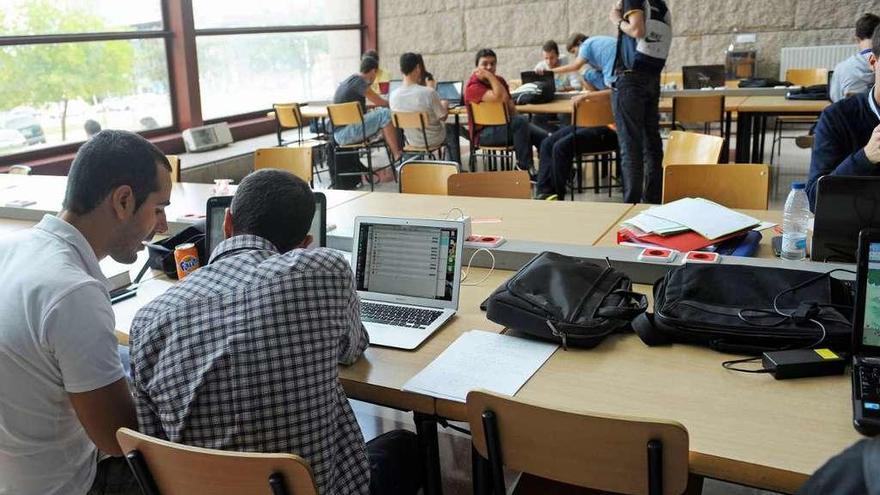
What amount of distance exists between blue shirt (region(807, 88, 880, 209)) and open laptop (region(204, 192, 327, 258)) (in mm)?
1657

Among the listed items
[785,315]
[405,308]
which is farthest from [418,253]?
[785,315]

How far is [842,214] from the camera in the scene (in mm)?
1993

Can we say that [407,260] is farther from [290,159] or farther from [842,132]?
[290,159]

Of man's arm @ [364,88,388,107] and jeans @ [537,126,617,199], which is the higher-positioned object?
man's arm @ [364,88,388,107]

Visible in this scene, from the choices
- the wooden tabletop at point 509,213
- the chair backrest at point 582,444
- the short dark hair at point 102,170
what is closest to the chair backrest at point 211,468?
the chair backrest at point 582,444

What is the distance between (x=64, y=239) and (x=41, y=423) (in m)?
0.39

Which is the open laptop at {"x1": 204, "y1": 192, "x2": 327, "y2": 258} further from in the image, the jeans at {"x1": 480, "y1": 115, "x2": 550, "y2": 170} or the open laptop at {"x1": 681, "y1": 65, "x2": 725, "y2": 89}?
the open laptop at {"x1": 681, "y1": 65, "x2": 725, "y2": 89}

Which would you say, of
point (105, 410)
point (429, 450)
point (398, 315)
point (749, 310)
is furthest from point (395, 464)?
point (749, 310)

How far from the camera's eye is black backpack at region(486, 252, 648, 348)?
1.76m

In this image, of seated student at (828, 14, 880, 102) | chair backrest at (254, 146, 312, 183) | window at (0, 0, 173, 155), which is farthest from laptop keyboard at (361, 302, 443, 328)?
window at (0, 0, 173, 155)

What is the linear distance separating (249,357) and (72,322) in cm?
36

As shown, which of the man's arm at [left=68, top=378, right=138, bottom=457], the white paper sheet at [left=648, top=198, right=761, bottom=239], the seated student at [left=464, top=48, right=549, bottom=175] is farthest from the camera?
the seated student at [left=464, top=48, right=549, bottom=175]

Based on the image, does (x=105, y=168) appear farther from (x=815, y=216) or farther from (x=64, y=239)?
(x=815, y=216)

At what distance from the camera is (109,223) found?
1.67 meters
